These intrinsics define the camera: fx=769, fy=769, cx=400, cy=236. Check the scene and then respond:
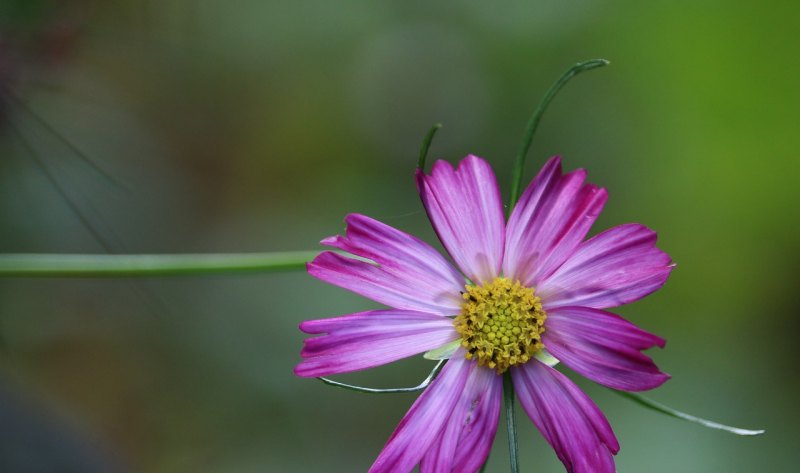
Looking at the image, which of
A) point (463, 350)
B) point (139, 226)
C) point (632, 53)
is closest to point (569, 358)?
point (463, 350)

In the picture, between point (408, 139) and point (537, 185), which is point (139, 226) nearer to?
point (408, 139)

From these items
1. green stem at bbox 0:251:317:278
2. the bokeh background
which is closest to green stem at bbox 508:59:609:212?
green stem at bbox 0:251:317:278

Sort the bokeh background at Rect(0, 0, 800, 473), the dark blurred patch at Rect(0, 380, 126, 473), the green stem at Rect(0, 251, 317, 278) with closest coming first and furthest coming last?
the green stem at Rect(0, 251, 317, 278)
the dark blurred patch at Rect(0, 380, 126, 473)
the bokeh background at Rect(0, 0, 800, 473)

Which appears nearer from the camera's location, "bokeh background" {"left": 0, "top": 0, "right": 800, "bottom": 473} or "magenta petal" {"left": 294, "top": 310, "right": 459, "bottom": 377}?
"magenta petal" {"left": 294, "top": 310, "right": 459, "bottom": 377}

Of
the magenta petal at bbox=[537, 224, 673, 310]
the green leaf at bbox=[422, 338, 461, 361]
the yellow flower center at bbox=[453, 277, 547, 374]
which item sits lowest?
the green leaf at bbox=[422, 338, 461, 361]

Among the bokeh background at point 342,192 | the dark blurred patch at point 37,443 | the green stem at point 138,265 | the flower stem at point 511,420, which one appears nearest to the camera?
the flower stem at point 511,420

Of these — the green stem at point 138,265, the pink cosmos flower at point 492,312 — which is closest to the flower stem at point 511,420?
the pink cosmos flower at point 492,312

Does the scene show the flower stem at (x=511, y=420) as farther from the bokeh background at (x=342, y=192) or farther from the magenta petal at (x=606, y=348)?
the bokeh background at (x=342, y=192)

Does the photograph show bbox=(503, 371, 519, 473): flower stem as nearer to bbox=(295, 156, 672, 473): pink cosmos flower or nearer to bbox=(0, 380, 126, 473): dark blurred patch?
bbox=(295, 156, 672, 473): pink cosmos flower
